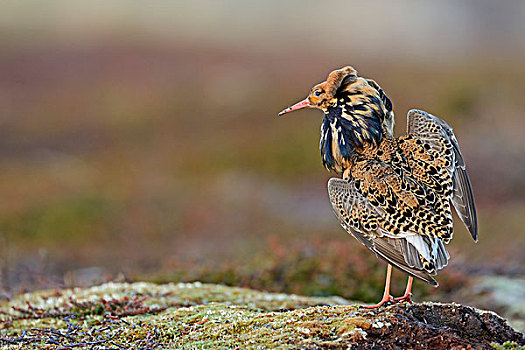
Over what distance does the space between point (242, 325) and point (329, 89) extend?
244cm

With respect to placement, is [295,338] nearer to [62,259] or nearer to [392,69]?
[62,259]

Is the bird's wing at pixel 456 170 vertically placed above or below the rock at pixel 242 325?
above

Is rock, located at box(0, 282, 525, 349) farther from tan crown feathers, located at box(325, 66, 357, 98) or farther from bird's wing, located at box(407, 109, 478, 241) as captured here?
tan crown feathers, located at box(325, 66, 357, 98)

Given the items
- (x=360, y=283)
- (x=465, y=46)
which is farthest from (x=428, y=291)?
(x=465, y=46)

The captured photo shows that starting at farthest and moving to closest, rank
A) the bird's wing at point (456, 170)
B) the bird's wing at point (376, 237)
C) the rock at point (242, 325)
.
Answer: the bird's wing at point (456, 170) → the bird's wing at point (376, 237) → the rock at point (242, 325)

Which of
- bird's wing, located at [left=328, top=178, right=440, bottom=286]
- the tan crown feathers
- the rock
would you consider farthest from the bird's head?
the rock

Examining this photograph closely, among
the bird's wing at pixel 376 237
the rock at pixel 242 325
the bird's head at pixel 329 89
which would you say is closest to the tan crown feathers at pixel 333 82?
the bird's head at pixel 329 89

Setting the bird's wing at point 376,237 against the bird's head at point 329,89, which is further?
the bird's head at point 329,89

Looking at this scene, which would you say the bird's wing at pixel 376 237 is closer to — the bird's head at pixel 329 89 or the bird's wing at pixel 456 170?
the bird's wing at pixel 456 170

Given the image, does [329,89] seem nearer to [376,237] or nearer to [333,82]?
[333,82]

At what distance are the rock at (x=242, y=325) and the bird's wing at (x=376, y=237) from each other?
438 millimetres

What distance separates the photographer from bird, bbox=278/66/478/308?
5176 millimetres

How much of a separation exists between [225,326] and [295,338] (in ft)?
3.19

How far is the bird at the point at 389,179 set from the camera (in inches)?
204
